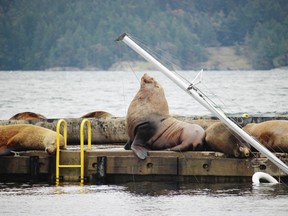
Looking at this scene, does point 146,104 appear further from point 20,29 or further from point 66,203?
point 20,29

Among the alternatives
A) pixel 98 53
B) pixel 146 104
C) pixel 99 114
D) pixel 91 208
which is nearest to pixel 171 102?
pixel 99 114

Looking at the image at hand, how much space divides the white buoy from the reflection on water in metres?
0.14

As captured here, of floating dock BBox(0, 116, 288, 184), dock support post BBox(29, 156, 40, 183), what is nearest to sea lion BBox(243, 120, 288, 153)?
floating dock BBox(0, 116, 288, 184)

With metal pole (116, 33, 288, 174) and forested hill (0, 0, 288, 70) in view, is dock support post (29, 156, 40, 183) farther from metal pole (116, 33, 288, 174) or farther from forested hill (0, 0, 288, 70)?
forested hill (0, 0, 288, 70)

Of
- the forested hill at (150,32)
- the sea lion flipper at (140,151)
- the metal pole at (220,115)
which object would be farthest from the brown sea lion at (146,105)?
the forested hill at (150,32)

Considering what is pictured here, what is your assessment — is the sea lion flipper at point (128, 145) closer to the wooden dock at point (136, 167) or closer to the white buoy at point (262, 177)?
the wooden dock at point (136, 167)

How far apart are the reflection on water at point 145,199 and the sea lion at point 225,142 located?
711 millimetres

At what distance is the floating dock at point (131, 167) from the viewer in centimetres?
2408

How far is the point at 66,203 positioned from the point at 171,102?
49.4 m

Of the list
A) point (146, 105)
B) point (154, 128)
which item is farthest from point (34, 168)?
point (146, 105)

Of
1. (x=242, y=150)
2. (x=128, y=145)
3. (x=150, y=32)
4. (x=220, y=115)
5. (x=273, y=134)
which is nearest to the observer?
(x=220, y=115)

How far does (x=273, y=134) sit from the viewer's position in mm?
24672

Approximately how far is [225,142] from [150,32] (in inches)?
6191

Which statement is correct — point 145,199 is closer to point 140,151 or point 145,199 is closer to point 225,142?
point 140,151
